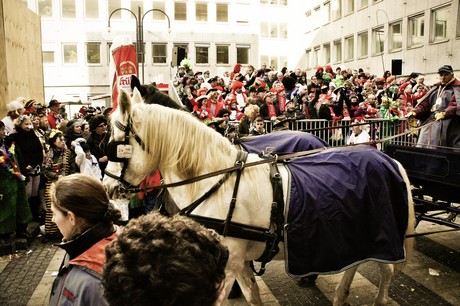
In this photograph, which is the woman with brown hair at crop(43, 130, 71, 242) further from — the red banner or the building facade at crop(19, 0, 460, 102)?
the building facade at crop(19, 0, 460, 102)

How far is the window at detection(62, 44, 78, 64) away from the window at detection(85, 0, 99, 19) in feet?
10.4

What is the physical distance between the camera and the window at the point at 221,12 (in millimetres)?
39497

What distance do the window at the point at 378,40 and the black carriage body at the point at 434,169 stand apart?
26343 millimetres

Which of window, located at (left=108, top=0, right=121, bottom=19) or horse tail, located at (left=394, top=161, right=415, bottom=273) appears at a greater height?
window, located at (left=108, top=0, right=121, bottom=19)

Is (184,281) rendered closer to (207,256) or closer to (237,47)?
(207,256)

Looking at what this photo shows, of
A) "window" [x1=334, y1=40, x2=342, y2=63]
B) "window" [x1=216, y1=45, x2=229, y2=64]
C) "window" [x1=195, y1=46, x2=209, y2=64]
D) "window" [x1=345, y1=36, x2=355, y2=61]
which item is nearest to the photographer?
"window" [x1=345, y1=36, x2=355, y2=61]

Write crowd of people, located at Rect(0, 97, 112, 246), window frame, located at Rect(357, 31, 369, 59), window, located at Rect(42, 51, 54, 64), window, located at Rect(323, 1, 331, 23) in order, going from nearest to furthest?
crowd of people, located at Rect(0, 97, 112, 246)
window frame, located at Rect(357, 31, 369, 59)
window, located at Rect(42, 51, 54, 64)
window, located at Rect(323, 1, 331, 23)

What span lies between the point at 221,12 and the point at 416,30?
20.0 meters

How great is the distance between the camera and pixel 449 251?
5.73m

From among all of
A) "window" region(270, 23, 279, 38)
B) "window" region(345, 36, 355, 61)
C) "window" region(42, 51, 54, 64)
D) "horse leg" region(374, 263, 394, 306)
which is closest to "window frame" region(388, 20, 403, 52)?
"window" region(345, 36, 355, 61)

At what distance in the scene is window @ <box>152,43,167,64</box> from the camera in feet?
124

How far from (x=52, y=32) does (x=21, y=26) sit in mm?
28242

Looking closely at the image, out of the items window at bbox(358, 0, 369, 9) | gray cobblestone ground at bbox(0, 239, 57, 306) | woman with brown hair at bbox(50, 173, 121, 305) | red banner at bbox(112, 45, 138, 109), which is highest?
window at bbox(358, 0, 369, 9)

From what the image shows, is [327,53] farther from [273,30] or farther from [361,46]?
[273,30]
